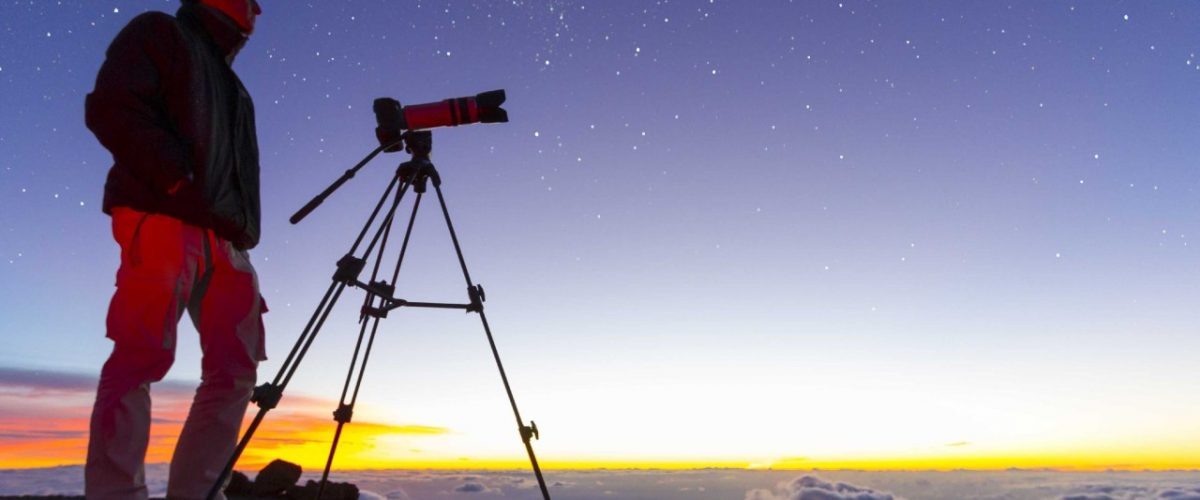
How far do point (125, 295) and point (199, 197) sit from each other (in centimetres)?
41

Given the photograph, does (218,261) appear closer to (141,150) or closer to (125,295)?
(125,295)

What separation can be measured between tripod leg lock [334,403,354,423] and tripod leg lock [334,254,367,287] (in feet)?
2.91

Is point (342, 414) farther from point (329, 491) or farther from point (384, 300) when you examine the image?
point (329, 491)

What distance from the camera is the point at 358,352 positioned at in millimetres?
3457

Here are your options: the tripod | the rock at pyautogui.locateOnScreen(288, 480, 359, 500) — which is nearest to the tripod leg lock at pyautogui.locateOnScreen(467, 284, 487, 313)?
the tripod

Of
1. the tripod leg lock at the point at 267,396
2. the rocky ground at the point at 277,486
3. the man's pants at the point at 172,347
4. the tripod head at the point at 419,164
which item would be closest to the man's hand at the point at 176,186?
the man's pants at the point at 172,347

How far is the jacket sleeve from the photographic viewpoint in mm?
2398

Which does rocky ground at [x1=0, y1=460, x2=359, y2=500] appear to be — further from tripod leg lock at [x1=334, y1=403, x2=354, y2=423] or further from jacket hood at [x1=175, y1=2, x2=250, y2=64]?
jacket hood at [x1=175, y1=2, x2=250, y2=64]

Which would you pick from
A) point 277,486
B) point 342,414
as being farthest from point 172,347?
point 277,486

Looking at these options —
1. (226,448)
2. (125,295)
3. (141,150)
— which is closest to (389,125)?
(141,150)

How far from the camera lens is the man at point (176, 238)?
240cm

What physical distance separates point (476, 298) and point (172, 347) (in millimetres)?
1149

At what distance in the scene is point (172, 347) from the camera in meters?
2.51

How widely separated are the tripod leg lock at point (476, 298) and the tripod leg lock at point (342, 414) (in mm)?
905
